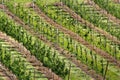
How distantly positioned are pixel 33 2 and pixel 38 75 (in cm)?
1154

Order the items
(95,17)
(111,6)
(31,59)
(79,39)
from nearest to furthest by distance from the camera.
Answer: (31,59) → (79,39) → (95,17) → (111,6)

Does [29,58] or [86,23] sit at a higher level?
[86,23]

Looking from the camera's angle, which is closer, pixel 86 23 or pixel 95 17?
pixel 86 23

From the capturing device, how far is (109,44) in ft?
94.8

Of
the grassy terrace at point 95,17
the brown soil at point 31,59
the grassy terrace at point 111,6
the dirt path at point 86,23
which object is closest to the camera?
the brown soil at point 31,59

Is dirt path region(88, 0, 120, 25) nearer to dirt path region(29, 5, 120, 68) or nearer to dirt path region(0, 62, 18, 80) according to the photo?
dirt path region(29, 5, 120, 68)

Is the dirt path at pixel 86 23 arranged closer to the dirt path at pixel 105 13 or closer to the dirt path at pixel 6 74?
the dirt path at pixel 105 13

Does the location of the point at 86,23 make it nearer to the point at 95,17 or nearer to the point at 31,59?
the point at 95,17

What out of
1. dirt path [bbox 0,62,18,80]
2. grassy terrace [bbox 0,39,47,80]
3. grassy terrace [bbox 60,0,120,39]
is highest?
grassy terrace [bbox 60,0,120,39]

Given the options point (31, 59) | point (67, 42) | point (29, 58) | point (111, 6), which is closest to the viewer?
point (31, 59)

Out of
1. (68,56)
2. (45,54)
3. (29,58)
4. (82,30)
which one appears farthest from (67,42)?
(29,58)

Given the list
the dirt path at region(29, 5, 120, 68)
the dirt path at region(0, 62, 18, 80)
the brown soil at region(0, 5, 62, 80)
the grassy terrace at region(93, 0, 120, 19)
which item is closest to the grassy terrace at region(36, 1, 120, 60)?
the dirt path at region(29, 5, 120, 68)

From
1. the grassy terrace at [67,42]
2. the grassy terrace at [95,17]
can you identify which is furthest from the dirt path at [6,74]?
the grassy terrace at [95,17]

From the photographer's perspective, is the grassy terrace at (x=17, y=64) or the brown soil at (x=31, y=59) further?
the brown soil at (x=31, y=59)
